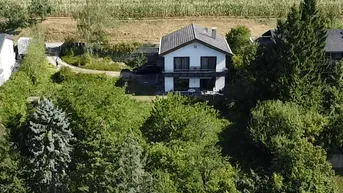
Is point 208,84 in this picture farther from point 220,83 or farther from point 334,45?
point 334,45

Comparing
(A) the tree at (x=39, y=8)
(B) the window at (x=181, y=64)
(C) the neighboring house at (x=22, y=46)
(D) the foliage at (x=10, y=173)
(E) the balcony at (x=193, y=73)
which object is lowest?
(D) the foliage at (x=10, y=173)

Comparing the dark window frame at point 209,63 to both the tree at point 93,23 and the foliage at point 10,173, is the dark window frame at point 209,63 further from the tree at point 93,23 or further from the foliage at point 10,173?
the foliage at point 10,173

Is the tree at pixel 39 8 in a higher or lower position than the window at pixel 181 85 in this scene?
higher

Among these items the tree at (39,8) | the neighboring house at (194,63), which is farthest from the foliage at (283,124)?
the tree at (39,8)

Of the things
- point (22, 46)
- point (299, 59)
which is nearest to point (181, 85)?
point (299, 59)

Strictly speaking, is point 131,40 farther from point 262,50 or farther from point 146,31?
point 262,50

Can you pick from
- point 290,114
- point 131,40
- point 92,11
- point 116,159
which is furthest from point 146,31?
point 116,159
